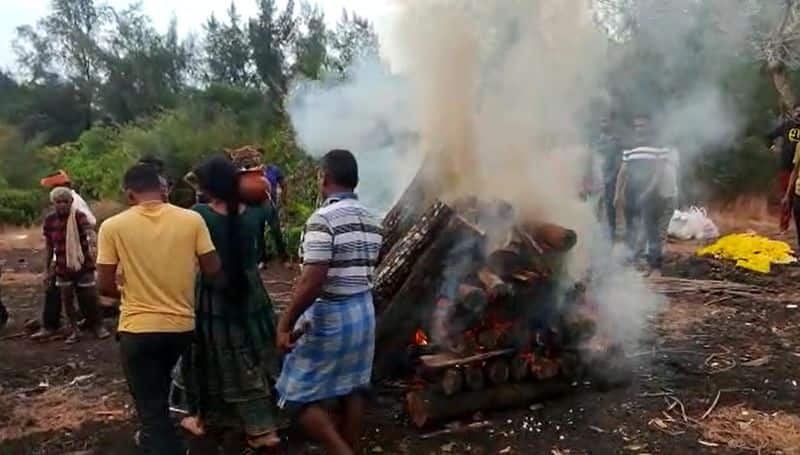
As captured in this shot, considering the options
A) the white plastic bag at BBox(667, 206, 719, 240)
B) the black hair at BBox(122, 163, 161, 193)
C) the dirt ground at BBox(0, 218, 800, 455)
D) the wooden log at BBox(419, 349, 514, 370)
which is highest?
the black hair at BBox(122, 163, 161, 193)

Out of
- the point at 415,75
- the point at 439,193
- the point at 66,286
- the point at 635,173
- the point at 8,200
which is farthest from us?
the point at 8,200

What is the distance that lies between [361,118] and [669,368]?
3472mm

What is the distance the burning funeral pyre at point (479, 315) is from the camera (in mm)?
4816

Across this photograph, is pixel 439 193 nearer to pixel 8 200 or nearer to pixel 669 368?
pixel 669 368

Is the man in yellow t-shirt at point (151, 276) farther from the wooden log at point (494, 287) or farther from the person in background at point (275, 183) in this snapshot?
the person in background at point (275, 183)

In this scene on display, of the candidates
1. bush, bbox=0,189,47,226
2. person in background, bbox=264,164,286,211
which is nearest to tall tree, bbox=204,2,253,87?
bush, bbox=0,189,47,226

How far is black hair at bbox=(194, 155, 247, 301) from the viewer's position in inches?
160

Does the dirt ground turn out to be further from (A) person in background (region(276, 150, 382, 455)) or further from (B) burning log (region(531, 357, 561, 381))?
(A) person in background (region(276, 150, 382, 455))

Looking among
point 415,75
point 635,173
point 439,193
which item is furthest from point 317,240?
point 635,173

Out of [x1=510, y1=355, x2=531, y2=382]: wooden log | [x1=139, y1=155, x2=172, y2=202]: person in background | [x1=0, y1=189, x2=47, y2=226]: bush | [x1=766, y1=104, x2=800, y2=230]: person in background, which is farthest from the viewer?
[x1=0, y1=189, x2=47, y2=226]: bush

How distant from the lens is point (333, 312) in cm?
380

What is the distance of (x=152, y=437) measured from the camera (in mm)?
3877

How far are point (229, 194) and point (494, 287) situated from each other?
5.79 feet

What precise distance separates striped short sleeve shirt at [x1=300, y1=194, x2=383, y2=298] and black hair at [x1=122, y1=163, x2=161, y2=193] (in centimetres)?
78
